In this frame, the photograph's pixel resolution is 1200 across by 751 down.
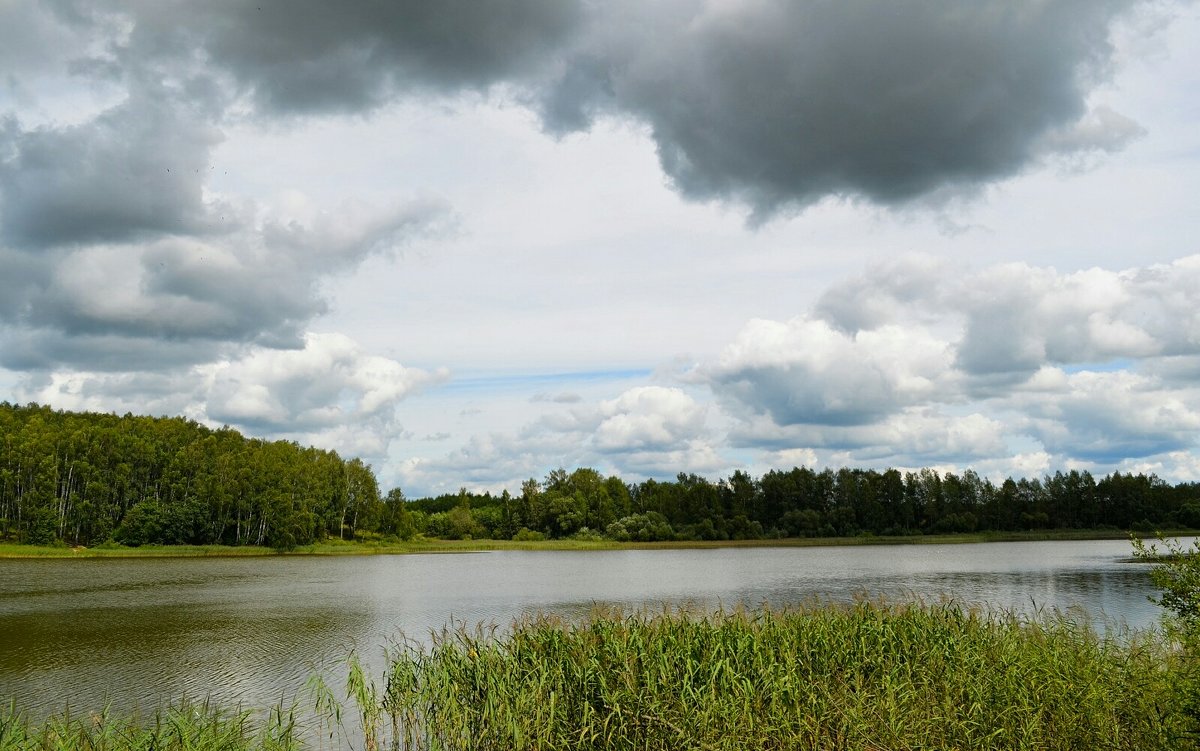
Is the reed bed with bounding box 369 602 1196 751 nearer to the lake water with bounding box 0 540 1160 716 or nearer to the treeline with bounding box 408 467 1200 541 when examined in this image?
the lake water with bounding box 0 540 1160 716

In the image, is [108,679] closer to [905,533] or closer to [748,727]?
[748,727]

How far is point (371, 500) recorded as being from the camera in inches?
4599

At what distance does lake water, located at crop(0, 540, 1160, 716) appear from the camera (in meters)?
21.4

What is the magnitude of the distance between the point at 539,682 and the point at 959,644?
26.3 ft

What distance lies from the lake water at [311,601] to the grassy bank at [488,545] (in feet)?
41.9

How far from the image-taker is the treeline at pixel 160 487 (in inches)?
3654

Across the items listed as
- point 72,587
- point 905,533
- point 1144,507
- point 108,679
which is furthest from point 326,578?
point 1144,507

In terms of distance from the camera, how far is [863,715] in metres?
11.8

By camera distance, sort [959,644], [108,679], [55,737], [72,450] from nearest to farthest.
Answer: [55,737] → [959,644] → [108,679] → [72,450]

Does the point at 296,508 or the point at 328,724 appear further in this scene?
the point at 296,508

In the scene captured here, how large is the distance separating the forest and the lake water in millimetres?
25543

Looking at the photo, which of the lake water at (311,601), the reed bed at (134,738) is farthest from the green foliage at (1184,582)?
the reed bed at (134,738)

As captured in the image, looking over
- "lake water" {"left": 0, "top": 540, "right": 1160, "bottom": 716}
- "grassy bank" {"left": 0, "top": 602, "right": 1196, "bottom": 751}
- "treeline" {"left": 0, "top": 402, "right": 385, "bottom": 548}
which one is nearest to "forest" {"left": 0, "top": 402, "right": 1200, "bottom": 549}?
"treeline" {"left": 0, "top": 402, "right": 385, "bottom": 548}

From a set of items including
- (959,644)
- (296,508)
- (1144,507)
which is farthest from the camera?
(1144,507)
